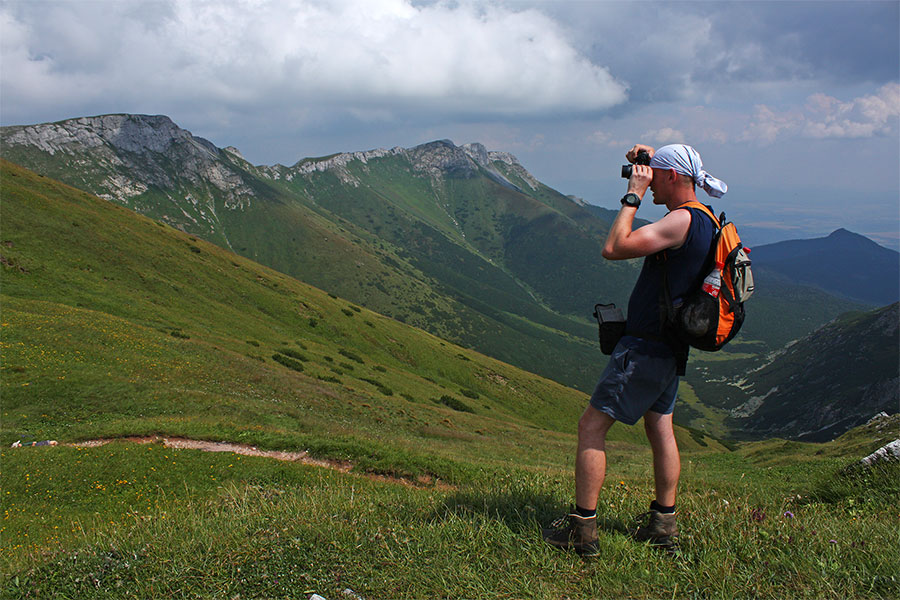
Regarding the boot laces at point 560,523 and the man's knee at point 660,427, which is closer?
the boot laces at point 560,523

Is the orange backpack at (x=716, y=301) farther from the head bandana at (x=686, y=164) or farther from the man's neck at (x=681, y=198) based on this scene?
the head bandana at (x=686, y=164)

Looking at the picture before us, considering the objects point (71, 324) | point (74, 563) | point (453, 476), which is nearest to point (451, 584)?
point (74, 563)

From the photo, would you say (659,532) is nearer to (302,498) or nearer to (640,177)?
(640,177)

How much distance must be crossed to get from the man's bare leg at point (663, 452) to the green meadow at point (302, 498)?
51 cm

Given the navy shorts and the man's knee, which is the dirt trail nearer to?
the man's knee

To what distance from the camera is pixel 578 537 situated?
4867 millimetres

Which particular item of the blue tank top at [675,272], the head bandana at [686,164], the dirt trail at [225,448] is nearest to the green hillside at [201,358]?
the dirt trail at [225,448]

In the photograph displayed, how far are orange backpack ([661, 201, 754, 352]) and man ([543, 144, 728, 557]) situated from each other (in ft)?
0.40

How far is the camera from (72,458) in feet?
43.7

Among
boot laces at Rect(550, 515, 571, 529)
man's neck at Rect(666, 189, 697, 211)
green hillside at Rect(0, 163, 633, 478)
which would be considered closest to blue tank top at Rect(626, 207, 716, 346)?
man's neck at Rect(666, 189, 697, 211)

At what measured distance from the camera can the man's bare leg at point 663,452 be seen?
Answer: 5.32 meters

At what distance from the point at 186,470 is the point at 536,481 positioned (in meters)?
10.5

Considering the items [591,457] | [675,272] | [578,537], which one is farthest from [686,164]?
[578,537]

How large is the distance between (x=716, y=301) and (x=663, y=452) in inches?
75.4
